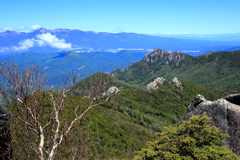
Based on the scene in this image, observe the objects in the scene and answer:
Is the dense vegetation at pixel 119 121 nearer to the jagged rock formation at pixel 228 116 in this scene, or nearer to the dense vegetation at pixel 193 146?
the dense vegetation at pixel 193 146

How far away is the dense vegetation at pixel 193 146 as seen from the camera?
13.1m

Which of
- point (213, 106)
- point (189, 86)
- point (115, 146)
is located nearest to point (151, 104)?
point (189, 86)

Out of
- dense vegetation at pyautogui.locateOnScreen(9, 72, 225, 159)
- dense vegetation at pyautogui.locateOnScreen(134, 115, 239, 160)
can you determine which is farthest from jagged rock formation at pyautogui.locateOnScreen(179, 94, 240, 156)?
dense vegetation at pyautogui.locateOnScreen(9, 72, 225, 159)

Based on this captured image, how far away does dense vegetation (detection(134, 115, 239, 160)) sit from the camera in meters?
13.1

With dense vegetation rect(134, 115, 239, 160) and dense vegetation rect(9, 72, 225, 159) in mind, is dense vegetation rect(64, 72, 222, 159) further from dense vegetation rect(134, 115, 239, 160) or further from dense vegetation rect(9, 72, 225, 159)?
dense vegetation rect(134, 115, 239, 160)

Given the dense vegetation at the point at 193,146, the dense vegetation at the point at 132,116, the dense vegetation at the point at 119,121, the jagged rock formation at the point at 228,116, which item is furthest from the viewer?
the dense vegetation at the point at 132,116

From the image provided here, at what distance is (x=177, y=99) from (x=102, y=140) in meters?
106

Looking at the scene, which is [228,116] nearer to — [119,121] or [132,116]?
[119,121]

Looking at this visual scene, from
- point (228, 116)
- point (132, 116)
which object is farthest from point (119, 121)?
point (228, 116)

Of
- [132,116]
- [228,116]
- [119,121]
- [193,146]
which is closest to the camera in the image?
[193,146]

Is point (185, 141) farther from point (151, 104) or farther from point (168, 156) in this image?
point (151, 104)

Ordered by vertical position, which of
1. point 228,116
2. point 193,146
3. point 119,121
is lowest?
point 119,121

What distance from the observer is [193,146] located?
14367mm

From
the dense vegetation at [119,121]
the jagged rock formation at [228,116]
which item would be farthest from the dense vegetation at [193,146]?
the dense vegetation at [119,121]
